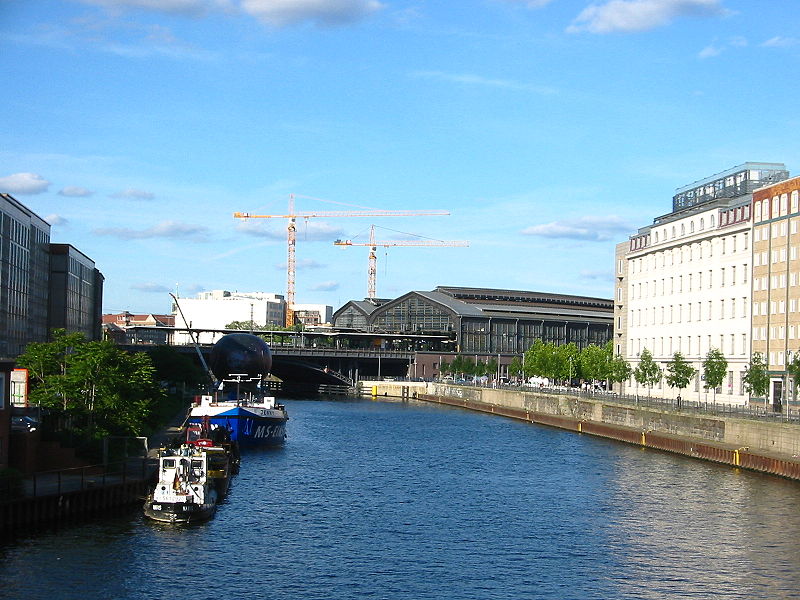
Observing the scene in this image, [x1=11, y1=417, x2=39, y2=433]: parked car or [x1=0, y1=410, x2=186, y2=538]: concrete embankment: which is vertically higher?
[x1=11, y1=417, x2=39, y2=433]: parked car

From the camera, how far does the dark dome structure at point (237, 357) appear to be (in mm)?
134500

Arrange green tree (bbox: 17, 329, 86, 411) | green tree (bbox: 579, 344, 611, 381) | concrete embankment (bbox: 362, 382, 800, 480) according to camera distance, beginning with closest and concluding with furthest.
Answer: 1. green tree (bbox: 17, 329, 86, 411)
2. concrete embankment (bbox: 362, 382, 800, 480)
3. green tree (bbox: 579, 344, 611, 381)

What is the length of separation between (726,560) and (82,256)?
145 metres

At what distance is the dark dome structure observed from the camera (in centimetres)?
13450

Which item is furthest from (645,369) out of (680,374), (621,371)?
(621,371)

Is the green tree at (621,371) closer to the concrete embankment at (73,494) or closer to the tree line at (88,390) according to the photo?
the tree line at (88,390)

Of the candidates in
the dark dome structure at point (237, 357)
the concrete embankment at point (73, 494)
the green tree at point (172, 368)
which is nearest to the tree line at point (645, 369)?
the dark dome structure at point (237, 357)

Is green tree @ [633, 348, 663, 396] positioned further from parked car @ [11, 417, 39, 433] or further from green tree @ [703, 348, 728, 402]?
parked car @ [11, 417, 39, 433]

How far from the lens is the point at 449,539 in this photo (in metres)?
54.1

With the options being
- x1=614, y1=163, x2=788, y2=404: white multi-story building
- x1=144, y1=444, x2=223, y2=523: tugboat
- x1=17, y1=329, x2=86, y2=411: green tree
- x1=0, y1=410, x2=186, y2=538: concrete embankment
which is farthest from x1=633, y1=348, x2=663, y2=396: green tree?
x1=144, y1=444, x2=223, y2=523: tugboat

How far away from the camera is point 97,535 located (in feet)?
169

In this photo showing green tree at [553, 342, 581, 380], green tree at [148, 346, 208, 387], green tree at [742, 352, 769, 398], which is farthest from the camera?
green tree at [553, 342, 581, 380]

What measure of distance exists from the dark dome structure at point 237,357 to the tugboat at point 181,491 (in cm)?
7468

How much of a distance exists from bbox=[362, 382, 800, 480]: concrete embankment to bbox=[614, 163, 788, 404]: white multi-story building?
13.9 m
